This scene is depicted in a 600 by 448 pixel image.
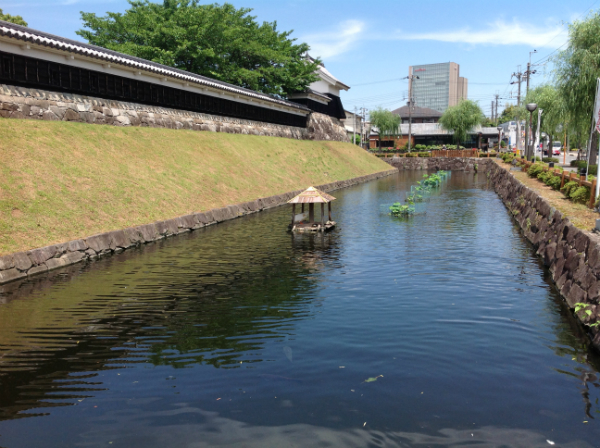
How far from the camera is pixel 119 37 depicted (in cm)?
4644

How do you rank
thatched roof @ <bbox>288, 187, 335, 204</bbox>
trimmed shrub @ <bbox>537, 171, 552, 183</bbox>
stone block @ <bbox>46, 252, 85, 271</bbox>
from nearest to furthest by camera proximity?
stone block @ <bbox>46, 252, 85, 271</bbox>, thatched roof @ <bbox>288, 187, 335, 204</bbox>, trimmed shrub @ <bbox>537, 171, 552, 183</bbox>

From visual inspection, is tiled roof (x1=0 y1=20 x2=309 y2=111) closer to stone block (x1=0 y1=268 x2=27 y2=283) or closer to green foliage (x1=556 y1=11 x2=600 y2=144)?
stone block (x1=0 y1=268 x2=27 y2=283)

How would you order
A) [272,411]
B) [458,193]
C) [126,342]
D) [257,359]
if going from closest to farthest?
[272,411], [257,359], [126,342], [458,193]

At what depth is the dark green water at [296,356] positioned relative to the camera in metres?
6.15

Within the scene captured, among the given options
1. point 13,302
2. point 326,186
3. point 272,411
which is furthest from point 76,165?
point 326,186

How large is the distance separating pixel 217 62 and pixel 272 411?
149ft

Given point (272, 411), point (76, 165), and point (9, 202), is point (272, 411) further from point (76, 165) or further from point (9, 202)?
point (76, 165)

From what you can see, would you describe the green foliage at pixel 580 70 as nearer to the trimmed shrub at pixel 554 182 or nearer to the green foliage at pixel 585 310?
the trimmed shrub at pixel 554 182

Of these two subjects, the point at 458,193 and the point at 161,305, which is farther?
the point at 458,193

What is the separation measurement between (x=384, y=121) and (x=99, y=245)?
84.9 m

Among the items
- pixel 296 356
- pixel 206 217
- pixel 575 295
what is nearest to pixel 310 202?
pixel 206 217

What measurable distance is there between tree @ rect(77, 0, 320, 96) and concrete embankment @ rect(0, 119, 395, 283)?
542 inches

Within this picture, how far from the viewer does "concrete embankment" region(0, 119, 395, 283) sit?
14.8 metres

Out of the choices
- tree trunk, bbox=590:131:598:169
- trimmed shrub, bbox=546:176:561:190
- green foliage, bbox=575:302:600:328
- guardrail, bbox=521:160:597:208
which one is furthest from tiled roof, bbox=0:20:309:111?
tree trunk, bbox=590:131:598:169
